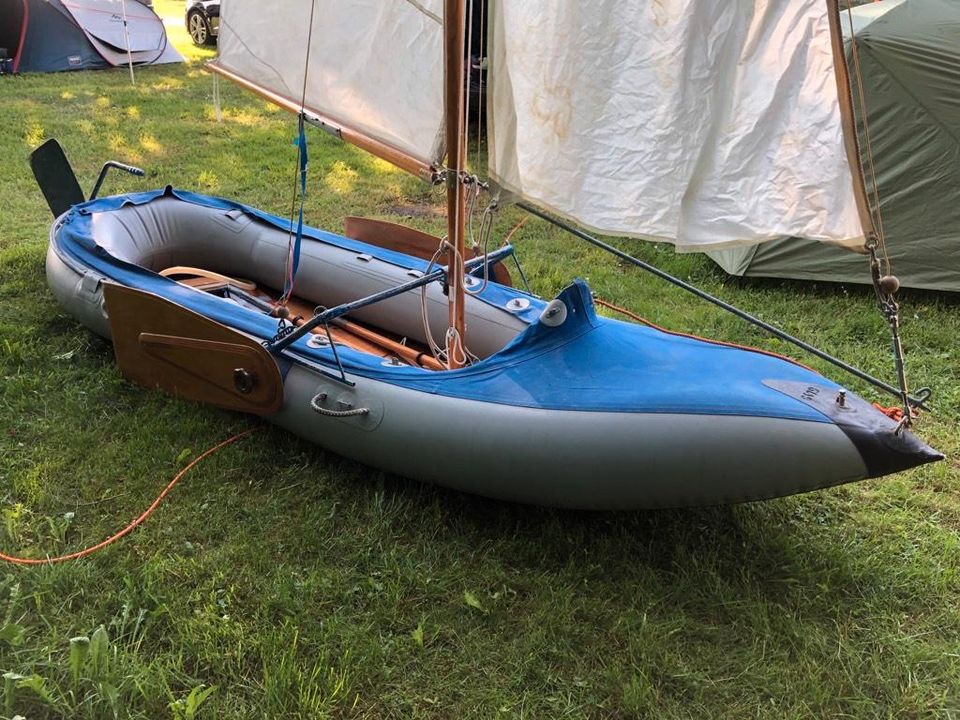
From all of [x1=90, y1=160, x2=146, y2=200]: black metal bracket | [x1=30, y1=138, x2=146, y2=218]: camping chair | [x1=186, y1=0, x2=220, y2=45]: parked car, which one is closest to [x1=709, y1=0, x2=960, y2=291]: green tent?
[x1=90, y1=160, x2=146, y2=200]: black metal bracket

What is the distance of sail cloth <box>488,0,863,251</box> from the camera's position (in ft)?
7.48

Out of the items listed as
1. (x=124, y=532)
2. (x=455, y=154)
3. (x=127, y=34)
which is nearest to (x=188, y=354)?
(x=124, y=532)

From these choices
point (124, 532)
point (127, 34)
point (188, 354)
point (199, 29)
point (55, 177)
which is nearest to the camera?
point (124, 532)

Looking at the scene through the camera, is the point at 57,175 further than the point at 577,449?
Yes

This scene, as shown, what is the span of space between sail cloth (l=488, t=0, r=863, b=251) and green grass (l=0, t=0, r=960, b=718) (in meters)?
1.20

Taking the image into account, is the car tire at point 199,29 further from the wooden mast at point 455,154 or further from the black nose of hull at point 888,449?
the black nose of hull at point 888,449

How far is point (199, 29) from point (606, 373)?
43.4 ft

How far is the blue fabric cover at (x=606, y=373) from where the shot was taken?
2.50m

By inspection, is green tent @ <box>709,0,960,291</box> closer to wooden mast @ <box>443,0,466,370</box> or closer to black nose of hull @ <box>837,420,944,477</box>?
wooden mast @ <box>443,0,466,370</box>

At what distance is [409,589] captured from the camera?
2.70m

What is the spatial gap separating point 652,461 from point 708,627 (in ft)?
1.93

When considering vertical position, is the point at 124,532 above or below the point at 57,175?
below

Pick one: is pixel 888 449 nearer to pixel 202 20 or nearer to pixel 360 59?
pixel 360 59

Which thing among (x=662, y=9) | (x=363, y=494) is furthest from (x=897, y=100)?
(x=363, y=494)
